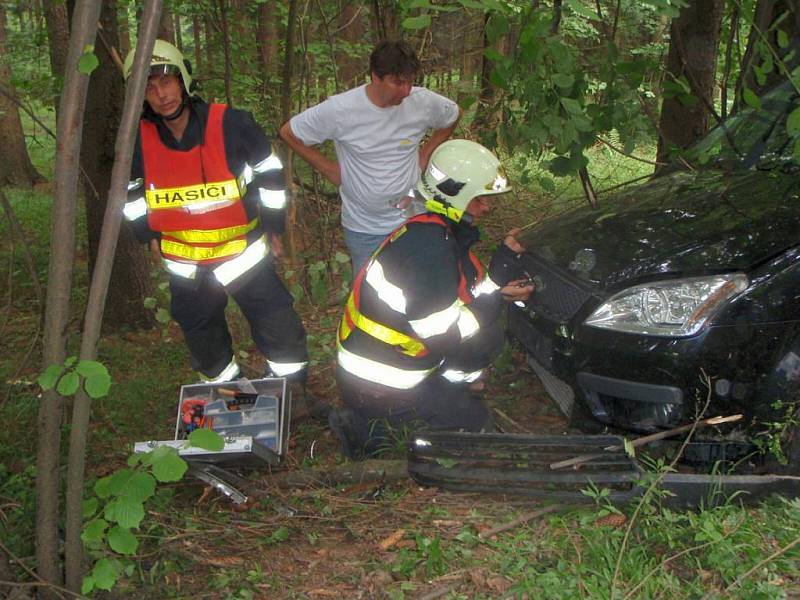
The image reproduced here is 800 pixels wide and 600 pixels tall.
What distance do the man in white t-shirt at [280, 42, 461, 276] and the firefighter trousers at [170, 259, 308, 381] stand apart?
703mm

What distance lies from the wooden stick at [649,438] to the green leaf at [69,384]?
186 centimetres

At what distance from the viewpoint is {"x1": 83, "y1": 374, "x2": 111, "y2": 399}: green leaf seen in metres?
2.02

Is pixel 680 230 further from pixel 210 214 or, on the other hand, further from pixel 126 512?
pixel 126 512

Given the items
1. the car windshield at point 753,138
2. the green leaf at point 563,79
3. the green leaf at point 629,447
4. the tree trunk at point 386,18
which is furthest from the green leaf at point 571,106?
the tree trunk at point 386,18

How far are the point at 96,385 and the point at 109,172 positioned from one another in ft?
10.8

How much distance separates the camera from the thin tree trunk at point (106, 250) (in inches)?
79.0

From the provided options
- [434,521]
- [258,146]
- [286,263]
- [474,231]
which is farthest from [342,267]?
[434,521]

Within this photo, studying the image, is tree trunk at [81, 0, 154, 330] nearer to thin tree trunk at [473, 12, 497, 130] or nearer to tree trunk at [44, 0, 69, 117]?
thin tree trunk at [473, 12, 497, 130]

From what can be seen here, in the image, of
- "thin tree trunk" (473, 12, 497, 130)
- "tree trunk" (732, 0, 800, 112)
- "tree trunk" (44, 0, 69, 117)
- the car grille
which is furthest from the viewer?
"tree trunk" (44, 0, 69, 117)

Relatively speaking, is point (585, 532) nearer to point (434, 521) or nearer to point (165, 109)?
point (434, 521)

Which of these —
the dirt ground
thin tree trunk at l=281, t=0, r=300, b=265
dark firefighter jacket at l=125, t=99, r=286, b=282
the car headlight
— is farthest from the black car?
thin tree trunk at l=281, t=0, r=300, b=265

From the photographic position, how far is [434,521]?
3.04 metres

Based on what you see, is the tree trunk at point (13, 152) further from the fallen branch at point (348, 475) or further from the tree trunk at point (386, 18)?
the fallen branch at point (348, 475)

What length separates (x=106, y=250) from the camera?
6.97 feet
